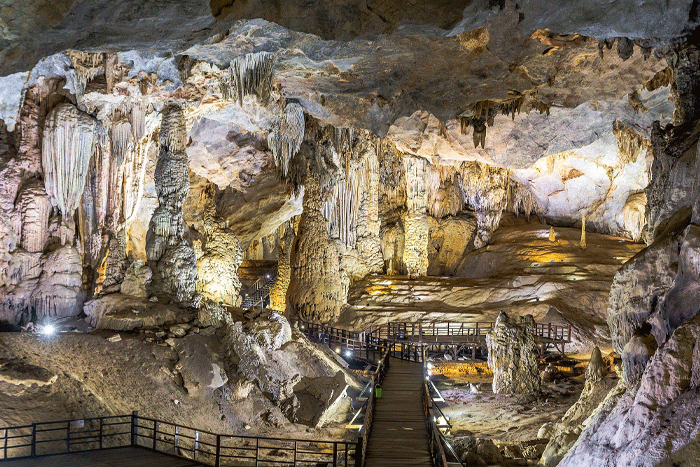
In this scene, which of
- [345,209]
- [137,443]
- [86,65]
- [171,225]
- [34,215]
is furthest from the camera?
[345,209]

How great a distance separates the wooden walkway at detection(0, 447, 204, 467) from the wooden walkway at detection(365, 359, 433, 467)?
9.34 ft

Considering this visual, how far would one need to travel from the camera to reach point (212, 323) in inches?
535

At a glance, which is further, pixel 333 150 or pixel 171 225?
pixel 333 150

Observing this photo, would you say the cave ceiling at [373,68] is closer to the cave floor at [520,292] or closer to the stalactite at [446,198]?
the cave floor at [520,292]

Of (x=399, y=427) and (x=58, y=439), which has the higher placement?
(x=58, y=439)

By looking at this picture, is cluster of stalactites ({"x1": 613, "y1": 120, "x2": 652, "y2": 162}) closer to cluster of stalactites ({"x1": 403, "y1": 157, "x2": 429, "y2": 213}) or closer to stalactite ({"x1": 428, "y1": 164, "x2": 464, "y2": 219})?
cluster of stalactites ({"x1": 403, "y1": 157, "x2": 429, "y2": 213})

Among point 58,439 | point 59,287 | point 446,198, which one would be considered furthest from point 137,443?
point 446,198

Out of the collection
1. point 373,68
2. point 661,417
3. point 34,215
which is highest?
point 373,68

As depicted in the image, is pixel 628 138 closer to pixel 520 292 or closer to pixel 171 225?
pixel 520 292

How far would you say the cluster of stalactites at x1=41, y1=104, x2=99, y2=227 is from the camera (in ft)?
45.1

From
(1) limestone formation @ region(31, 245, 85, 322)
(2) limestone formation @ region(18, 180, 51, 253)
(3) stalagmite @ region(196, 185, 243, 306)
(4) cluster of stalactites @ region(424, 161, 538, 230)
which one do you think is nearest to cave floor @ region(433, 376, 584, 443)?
(3) stalagmite @ region(196, 185, 243, 306)

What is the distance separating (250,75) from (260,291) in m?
14.0

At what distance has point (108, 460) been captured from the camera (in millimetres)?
8625

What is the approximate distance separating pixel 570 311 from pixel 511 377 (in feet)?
25.9
